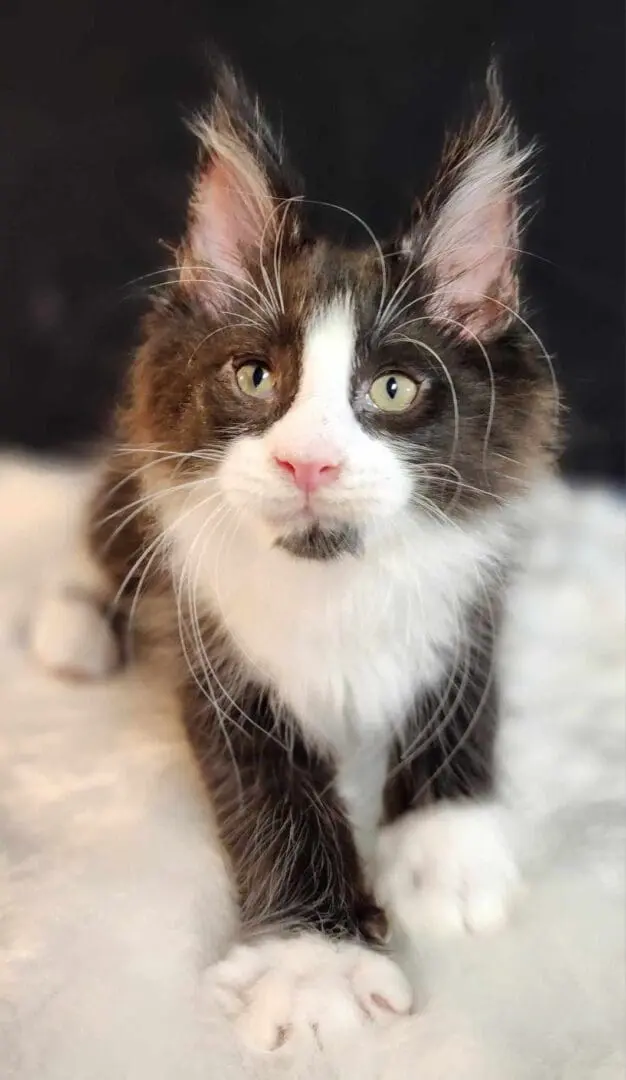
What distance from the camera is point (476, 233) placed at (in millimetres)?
1084

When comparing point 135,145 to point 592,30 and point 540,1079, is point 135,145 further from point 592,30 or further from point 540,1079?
point 540,1079

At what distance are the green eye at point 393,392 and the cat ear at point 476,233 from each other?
93 mm

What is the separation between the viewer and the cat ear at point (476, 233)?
3.45 ft

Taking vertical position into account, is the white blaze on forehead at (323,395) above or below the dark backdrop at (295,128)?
below

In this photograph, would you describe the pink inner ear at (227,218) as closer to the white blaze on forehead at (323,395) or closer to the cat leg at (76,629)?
the white blaze on forehead at (323,395)

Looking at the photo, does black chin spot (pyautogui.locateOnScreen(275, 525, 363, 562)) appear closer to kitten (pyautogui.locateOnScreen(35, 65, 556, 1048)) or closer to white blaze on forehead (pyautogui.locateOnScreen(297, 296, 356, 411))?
kitten (pyautogui.locateOnScreen(35, 65, 556, 1048))

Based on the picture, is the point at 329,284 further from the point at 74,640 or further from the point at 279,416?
the point at 74,640

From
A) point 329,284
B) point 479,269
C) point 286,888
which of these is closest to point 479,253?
point 479,269

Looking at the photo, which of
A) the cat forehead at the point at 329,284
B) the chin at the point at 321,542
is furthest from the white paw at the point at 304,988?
the cat forehead at the point at 329,284

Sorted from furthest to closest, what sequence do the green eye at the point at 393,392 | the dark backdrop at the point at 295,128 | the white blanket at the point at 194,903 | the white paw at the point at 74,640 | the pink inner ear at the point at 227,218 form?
1. the dark backdrop at the point at 295,128
2. the white paw at the point at 74,640
3. the pink inner ear at the point at 227,218
4. the green eye at the point at 393,392
5. the white blanket at the point at 194,903

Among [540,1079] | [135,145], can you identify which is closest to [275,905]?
[540,1079]

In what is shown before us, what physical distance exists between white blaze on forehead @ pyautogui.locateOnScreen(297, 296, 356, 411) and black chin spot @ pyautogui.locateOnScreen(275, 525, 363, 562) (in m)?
0.12

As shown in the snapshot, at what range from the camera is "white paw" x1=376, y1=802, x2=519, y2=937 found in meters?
1.03

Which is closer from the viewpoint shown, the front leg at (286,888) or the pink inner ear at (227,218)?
the front leg at (286,888)
